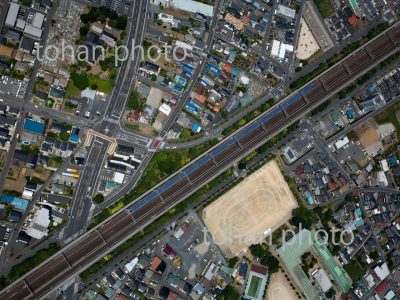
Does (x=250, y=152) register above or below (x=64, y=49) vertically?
below

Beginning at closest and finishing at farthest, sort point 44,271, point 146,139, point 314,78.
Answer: point 44,271, point 146,139, point 314,78

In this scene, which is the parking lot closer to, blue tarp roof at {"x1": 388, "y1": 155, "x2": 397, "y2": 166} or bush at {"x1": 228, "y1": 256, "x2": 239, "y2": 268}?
bush at {"x1": 228, "y1": 256, "x2": 239, "y2": 268}

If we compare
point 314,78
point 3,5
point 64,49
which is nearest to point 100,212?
point 64,49

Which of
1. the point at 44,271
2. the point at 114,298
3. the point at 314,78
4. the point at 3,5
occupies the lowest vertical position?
the point at 114,298

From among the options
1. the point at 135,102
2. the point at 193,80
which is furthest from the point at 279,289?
the point at 135,102

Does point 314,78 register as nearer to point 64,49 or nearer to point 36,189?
point 64,49

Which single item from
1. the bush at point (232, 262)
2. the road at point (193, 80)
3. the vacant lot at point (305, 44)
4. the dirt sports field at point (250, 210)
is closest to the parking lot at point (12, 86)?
the road at point (193, 80)
